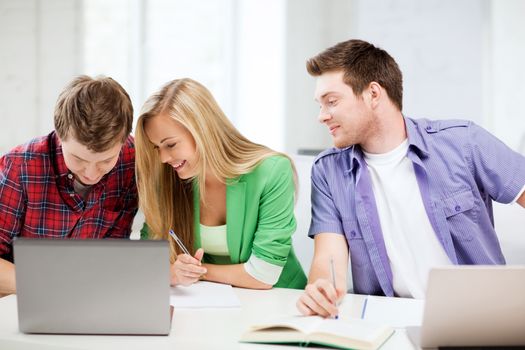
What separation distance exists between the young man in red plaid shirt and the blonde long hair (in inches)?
3.9

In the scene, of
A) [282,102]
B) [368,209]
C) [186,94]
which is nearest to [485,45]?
[282,102]

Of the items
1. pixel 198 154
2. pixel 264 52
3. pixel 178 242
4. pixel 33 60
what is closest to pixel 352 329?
pixel 178 242

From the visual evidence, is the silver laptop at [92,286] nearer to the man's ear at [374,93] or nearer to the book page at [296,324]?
the book page at [296,324]

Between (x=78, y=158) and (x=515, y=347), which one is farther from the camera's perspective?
(x=78, y=158)

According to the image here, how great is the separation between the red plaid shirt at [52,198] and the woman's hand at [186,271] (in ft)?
1.15

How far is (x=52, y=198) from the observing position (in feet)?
5.59

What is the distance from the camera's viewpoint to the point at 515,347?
1.10m

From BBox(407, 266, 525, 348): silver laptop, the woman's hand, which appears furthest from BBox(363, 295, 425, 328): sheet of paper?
the woman's hand

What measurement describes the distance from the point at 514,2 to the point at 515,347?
2.10m

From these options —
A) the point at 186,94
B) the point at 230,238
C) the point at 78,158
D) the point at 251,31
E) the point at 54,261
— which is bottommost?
the point at 230,238

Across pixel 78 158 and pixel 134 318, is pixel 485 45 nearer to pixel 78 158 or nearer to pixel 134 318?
pixel 78 158

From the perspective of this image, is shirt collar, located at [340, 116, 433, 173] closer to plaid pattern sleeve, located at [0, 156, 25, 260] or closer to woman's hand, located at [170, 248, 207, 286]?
woman's hand, located at [170, 248, 207, 286]

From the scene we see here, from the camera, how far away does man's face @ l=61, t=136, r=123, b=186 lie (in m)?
1.53

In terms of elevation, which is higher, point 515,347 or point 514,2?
point 514,2
